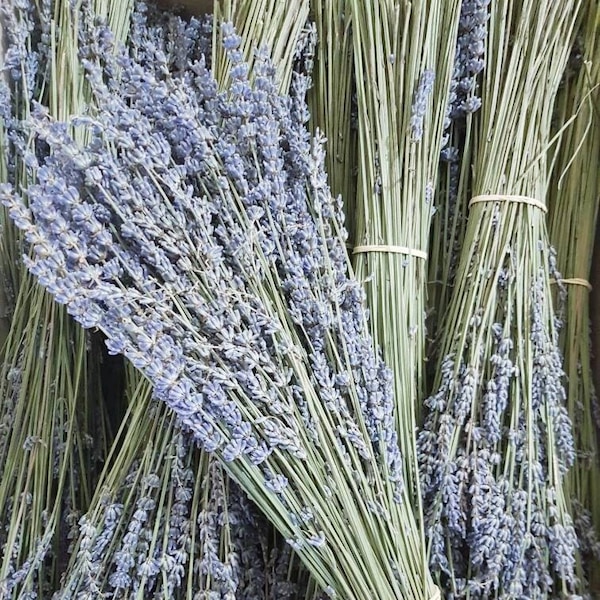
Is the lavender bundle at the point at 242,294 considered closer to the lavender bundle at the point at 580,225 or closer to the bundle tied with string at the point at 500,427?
the bundle tied with string at the point at 500,427

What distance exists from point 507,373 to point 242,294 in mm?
355

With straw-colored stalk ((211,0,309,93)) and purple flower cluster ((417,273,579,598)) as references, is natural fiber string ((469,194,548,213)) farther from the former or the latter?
straw-colored stalk ((211,0,309,93))

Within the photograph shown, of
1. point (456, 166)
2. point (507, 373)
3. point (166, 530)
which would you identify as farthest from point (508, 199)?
point (166, 530)

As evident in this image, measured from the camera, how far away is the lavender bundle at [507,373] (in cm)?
76

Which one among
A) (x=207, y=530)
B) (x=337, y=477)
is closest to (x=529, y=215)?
(x=337, y=477)

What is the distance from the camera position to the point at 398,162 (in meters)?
0.82

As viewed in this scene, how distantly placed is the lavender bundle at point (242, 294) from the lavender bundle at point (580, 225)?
329 millimetres

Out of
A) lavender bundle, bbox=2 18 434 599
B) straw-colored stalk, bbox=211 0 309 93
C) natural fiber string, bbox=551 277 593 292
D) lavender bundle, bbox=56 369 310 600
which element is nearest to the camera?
lavender bundle, bbox=2 18 434 599

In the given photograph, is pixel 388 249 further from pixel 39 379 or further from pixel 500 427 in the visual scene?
pixel 39 379

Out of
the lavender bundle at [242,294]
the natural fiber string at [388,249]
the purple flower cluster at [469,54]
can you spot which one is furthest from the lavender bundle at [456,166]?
the lavender bundle at [242,294]

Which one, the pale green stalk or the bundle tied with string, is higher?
the pale green stalk

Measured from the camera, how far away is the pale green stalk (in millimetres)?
799

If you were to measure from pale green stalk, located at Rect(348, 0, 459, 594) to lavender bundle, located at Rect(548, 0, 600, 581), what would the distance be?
0.72 feet

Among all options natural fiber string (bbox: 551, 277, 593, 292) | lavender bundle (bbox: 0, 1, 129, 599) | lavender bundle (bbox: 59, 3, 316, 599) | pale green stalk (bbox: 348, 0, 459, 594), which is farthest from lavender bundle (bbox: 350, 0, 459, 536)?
lavender bundle (bbox: 0, 1, 129, 599)
